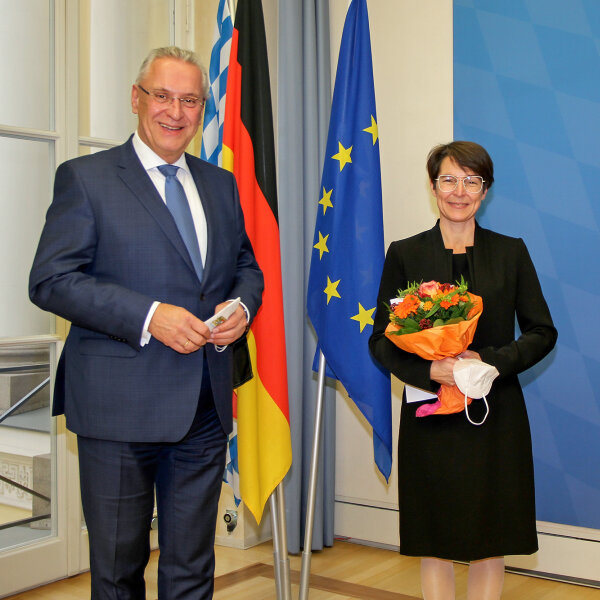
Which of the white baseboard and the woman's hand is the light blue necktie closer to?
the woman's hand

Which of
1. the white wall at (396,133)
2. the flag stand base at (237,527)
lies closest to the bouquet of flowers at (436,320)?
the white wall at (396,133)

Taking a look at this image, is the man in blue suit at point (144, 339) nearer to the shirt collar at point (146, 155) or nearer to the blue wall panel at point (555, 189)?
the shirt collar at point (146, 155)

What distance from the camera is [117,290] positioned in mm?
1799

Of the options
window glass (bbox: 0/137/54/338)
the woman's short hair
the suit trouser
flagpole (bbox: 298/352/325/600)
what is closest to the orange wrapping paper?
the woman's short hair

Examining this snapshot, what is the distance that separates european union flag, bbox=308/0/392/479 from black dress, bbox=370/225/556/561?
55 cm

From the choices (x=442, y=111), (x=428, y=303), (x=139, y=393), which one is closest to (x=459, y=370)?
(x=428, y=303)

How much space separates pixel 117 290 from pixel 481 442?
3.82 feet

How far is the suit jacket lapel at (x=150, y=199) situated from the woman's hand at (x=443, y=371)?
766 millimetres

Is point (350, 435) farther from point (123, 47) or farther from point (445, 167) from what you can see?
point (123, 47)

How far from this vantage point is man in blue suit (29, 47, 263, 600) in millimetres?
1812

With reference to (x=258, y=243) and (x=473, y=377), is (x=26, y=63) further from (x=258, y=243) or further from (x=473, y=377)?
(x=473, y=377)

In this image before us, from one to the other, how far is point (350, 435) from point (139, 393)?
2.27 meters

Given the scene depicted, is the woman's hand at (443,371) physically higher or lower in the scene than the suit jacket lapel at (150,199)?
lower

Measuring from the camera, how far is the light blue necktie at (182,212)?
6.44ft
